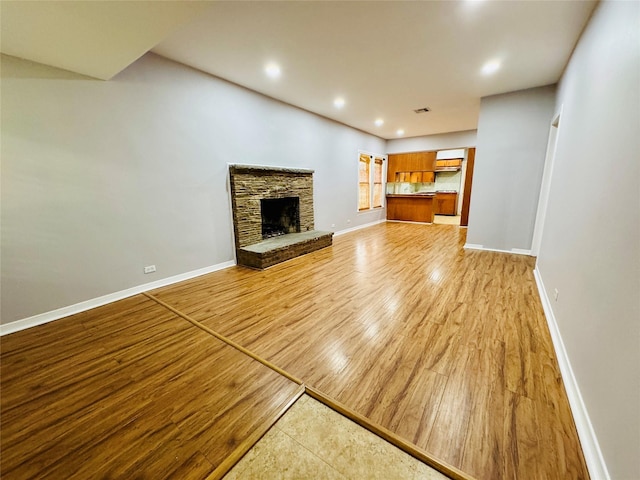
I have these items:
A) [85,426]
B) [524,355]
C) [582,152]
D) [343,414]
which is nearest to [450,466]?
[343,414]

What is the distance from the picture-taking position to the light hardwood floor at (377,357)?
4.14 feet

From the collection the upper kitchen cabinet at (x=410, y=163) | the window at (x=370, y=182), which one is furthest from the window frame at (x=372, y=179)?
the upper kitchen cabinet at (x=410, y=163)

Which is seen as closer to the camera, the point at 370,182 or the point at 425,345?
the point at 425,345

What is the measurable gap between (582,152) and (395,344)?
216cm

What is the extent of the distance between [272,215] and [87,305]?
10.7ft

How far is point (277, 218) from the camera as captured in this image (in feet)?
17.3

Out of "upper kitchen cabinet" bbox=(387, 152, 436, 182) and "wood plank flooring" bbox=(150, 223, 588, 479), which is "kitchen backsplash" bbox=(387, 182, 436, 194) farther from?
"wood plank flooring" bbox=(150, 223, 588, 479)

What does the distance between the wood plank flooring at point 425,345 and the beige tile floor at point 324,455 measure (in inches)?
4.6

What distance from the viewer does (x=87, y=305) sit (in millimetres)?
2639

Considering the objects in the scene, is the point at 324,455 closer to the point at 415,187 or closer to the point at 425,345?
the point at 425,345

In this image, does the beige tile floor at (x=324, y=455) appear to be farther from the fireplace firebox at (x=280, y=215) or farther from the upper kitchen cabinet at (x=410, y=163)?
the upper kitchen cabinet at (x=410, y=163)

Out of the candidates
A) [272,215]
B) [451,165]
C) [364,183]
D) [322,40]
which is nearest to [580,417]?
[322,40]

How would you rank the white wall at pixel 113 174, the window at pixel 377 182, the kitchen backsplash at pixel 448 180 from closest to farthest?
1. the white wall at pixel 113 174
2. the window at pixel 377 182
3. the kitchen backsplash at pixel 448 180

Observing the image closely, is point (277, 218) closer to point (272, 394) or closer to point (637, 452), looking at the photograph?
point (272, 394)
